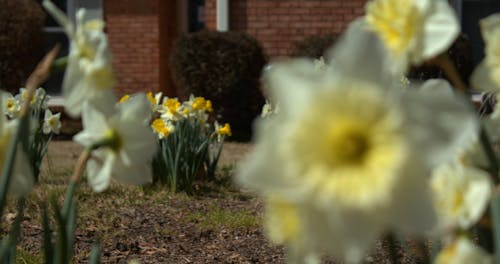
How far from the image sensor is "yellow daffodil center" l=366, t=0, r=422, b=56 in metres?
1.02

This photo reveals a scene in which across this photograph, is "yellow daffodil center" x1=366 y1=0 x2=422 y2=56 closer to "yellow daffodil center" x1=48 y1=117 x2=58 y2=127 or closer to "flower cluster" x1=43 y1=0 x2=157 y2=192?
"flower cluster" x1=43 y1=0 x2=157 y2=192

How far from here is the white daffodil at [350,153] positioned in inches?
32.1

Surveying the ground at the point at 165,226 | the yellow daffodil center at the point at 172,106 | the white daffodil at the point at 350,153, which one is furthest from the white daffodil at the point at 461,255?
the yellow daffodil center at the point at 172,106

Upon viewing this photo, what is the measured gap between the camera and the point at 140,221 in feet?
17.9

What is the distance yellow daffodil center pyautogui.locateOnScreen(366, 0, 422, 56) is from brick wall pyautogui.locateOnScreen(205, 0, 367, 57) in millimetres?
10142

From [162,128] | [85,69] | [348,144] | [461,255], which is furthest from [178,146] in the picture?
[348,144]

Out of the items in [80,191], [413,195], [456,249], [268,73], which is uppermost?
[268,73]

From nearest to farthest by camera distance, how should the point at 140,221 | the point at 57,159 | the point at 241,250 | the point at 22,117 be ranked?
1. the point at 22,117
2. the point at 241,250
3. the point at 140,221
4. the point at 57,159

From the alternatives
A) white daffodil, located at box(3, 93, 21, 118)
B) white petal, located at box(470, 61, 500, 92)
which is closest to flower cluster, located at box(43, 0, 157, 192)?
white petal, located at box(470, 61, 500, 92)

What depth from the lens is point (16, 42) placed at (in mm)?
11273

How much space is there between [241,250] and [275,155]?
384 centimetres

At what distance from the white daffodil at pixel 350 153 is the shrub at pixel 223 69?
978cm

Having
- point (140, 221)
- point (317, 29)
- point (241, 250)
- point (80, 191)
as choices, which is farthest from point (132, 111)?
point (317, 29)

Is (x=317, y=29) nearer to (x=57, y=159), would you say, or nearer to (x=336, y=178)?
(x=57, y=159)
